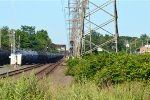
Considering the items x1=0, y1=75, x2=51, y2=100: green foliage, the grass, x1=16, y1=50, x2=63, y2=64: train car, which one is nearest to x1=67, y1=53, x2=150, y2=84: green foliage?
the grass

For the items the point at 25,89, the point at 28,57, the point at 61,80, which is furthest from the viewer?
the point at 28,57

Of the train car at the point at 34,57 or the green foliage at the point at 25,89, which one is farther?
the train car at the point at 34,57

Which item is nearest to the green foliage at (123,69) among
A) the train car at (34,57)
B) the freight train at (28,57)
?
the freight train at (28,57)

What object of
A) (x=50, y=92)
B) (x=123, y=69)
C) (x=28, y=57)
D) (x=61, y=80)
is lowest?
(x=61, y=80)

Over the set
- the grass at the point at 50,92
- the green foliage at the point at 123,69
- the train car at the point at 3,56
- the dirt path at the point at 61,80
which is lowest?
the dirt path at the point at 61,80

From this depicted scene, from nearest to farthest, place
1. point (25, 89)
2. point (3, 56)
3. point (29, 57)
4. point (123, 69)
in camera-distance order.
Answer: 1. point (25, 89)
2. point (123, 69)
3. point (3, 56)
4. point (29, 57)

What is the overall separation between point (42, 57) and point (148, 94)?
91.0 m

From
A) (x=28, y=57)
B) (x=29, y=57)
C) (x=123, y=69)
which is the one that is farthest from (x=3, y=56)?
(x=123, y=69)

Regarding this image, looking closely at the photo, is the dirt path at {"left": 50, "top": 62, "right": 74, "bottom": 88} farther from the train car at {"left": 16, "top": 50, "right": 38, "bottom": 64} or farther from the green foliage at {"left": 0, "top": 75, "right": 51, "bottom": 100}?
the train car at {"left": 16, "top": 50, "right": 38, "bottom": 64}

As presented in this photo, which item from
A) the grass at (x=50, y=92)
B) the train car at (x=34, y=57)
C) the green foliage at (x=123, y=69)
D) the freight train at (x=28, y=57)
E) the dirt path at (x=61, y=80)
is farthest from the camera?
the train car at (x=34, y=57)

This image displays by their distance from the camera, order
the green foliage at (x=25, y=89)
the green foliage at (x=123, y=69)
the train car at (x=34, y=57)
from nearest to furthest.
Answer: the green foliage at (x=25, y=89) < the green foliage at (x=123, y=69) < the train car at (x=34, y=57)

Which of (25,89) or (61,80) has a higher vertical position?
(25,89)

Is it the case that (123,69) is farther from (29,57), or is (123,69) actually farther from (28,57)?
(29,57)

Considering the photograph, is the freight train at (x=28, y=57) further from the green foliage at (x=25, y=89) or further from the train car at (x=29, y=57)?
the green foliage at (x=25, y=89)
